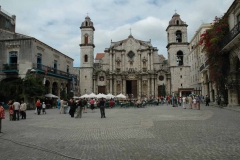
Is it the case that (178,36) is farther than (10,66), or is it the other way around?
(178,36)

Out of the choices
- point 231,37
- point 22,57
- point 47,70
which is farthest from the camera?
point 47,70

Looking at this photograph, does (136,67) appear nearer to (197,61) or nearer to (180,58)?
(180,58)

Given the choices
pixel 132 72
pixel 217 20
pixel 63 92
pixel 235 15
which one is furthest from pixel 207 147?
pixel 132 72

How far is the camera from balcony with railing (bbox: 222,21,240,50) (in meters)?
16.5

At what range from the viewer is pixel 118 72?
46531 mm

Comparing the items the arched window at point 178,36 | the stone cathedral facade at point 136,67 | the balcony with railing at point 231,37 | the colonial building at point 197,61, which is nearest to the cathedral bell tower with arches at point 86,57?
the stone cathedral facade at point 136,67

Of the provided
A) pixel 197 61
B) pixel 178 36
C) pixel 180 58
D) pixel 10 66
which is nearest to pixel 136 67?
pixel 180 58

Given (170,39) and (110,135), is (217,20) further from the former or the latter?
(170,39)

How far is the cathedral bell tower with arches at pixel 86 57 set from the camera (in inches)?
1756

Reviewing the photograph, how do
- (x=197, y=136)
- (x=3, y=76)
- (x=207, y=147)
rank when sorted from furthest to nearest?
(x=3, y=76) < (x=197, y=136) < (x=207, y=147)

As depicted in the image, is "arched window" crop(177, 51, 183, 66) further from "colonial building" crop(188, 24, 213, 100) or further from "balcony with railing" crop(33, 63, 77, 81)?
"balcony with railing" crop(33, 63, 77, 81)

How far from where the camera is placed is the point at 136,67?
47.1 m

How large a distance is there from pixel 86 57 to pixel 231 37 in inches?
1242

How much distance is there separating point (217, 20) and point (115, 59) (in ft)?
90.3
